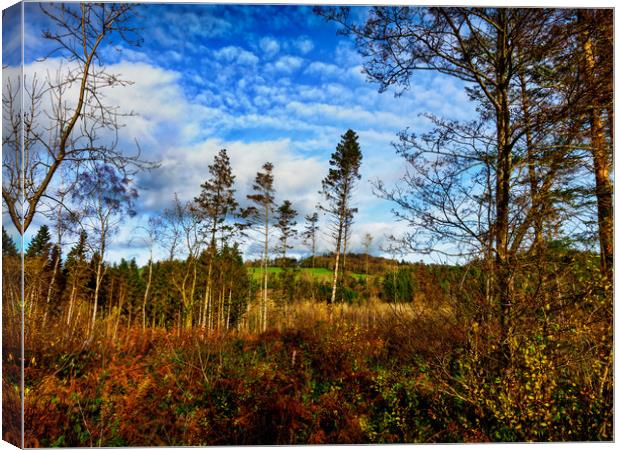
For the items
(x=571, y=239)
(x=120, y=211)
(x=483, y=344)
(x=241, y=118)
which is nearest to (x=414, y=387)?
(x=483, y=344)

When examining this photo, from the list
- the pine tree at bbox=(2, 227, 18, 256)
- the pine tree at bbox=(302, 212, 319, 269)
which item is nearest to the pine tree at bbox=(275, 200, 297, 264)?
the pine tree at bbox=(302, 212, 319, 269)

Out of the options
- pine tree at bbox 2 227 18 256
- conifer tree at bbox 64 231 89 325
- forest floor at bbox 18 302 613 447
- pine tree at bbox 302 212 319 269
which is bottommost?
forest floor at bbox 18 302 613 447

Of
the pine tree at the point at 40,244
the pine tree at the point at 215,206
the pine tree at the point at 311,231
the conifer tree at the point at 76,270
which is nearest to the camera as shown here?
the pine tree at the point at 40,244

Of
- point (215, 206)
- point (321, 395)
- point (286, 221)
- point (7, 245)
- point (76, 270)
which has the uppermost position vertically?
point (215, 206)

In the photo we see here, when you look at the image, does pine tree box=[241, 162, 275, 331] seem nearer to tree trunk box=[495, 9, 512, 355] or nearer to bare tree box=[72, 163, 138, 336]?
bare tree box=[72, 163, 138, 336]

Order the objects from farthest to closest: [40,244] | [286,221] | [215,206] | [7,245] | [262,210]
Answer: [262,210] → [286,221] → [215,206] → [40,244] → [7,245]

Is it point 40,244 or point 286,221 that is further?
point 286,221

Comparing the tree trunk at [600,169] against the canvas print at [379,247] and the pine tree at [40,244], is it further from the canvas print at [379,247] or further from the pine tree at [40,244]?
the pine tree at [40,244]

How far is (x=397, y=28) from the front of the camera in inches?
138

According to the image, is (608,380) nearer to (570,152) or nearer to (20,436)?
(570,152)

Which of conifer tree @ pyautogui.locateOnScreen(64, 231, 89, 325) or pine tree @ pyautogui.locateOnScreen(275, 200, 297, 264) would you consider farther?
pine tree @ pyautogui.locateOnScreen(275, 200, 297, 264)

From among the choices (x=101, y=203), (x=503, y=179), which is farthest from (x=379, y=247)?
(x=101, y=203)

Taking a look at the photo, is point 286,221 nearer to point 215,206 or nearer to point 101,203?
point 215,206

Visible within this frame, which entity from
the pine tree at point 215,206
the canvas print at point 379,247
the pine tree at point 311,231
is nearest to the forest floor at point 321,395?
the canvas print at point 379,247
